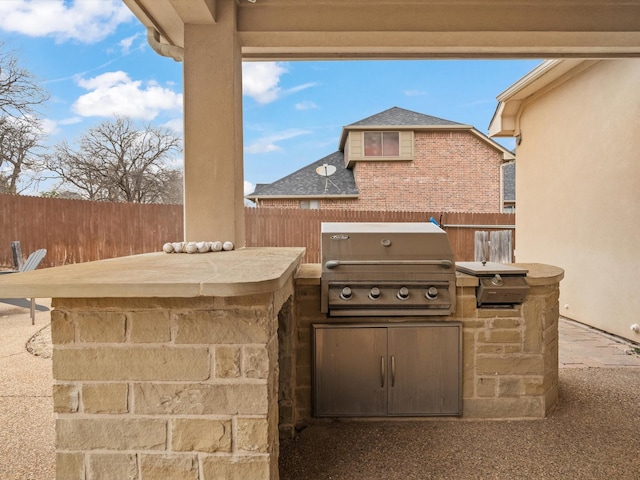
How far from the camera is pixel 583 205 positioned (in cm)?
493

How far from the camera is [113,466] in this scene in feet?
4.66

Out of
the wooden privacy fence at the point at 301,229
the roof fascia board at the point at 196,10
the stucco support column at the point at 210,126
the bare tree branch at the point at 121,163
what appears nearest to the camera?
the roof fascia board at the point at 196,10

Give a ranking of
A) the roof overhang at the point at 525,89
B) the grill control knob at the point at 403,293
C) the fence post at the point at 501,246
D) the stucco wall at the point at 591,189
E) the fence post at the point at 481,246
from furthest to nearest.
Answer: the fence post at the point at 481,246
the fence post at the point at 501,246
the roof overhang at the point at 525,89
the stucco wall at the point at 591,189
the grill control knob at the point at 403,293

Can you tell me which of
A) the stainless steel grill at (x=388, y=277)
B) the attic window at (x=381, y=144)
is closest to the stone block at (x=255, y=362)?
the stainless steel grill at (x=388, y=277)

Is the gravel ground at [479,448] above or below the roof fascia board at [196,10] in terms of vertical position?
below

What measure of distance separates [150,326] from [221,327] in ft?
0.80

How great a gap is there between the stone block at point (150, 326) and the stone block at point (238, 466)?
17.5 inches

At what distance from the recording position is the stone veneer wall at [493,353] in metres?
2.49

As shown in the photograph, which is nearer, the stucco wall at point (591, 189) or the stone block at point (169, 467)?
the stone block at point (169, 467)

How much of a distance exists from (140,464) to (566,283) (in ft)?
17.9

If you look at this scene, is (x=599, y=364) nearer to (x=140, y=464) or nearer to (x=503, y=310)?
(x=503, y=310)

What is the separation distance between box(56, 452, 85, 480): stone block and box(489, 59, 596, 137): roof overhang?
5.51 meters

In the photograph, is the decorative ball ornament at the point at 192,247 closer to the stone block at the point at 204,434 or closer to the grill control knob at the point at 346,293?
the grill control knob at the point at 346,293

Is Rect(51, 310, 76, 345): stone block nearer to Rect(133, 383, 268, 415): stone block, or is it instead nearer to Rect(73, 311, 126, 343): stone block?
Rect(73, 311, 126, 343): stone block
